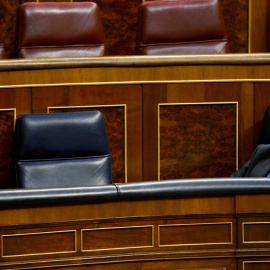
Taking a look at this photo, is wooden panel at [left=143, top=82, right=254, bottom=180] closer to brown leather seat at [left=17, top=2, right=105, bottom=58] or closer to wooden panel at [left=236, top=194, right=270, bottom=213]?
brown leather seat at [left=17, top=2, right=105, bottom=58]

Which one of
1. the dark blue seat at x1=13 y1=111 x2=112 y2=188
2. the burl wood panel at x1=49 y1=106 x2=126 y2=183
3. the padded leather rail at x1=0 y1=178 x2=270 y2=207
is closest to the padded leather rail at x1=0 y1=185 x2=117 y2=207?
the padded leather rail at x1=0 y1=178 x2=270 y2=207

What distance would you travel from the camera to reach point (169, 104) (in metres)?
1.02

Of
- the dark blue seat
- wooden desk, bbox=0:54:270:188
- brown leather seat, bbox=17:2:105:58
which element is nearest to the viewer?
the dark blue seat

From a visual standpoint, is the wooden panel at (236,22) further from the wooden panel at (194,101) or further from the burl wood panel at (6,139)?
the burl wood panel at (6,139)

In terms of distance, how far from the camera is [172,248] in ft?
2.20

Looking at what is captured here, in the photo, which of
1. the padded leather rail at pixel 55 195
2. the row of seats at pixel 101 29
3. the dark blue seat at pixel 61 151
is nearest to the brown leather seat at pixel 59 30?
the row of seats at pixel 101 29

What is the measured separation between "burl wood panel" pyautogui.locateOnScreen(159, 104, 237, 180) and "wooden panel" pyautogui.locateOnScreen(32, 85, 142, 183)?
0.04m

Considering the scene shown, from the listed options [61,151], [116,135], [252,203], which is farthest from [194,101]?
[252,203]

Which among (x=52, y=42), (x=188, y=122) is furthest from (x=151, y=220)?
(x=52, y=42)

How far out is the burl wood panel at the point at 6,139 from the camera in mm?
962

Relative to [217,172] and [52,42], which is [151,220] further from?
[52,42]

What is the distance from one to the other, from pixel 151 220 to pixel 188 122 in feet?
1.24

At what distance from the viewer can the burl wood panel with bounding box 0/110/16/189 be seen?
96 cm

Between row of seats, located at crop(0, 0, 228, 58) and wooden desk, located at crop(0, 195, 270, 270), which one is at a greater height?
row of seats, located at crop(0, 0, 228, 58)
